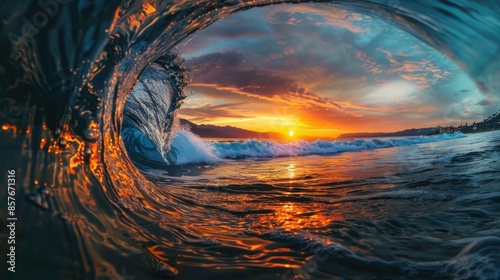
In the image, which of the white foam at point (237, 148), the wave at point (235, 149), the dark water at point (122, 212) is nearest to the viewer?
the dark water at point (122, 212)

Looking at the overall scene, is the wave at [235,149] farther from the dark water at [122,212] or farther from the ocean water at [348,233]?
the dark water at [122,212]

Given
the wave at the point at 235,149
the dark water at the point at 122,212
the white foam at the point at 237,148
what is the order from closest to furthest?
the dark water at the point at 122,212 → the wave at the point at 235,149 → the white foam at the point at 237,148

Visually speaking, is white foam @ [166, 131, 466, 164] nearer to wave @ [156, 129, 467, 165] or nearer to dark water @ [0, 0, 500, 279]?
wave @ [156, 129, 467, 165]

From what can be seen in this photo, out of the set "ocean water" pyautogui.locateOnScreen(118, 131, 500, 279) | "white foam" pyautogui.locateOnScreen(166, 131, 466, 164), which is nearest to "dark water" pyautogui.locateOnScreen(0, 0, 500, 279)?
"ocean water" pyautogui.locateOnScreen(118, 131, 500, 279)

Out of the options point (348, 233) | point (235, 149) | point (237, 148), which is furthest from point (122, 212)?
point (237, 148)

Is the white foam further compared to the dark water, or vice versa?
the white foam

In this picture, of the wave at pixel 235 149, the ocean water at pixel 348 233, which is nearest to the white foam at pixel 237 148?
the wave at pixel 235 149

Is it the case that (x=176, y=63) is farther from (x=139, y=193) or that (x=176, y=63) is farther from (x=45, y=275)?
(x=45, y=275)

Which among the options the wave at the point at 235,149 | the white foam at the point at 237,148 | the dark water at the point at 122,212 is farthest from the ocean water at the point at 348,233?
the white foam at the point at 237,148

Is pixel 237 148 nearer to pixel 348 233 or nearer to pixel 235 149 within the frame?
pixel 235 149

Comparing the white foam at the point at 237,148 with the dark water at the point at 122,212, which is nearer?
the dark water at the point at 122,212

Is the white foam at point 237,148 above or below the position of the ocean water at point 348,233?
above

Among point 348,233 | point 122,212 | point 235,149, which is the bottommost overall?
point 348,233
